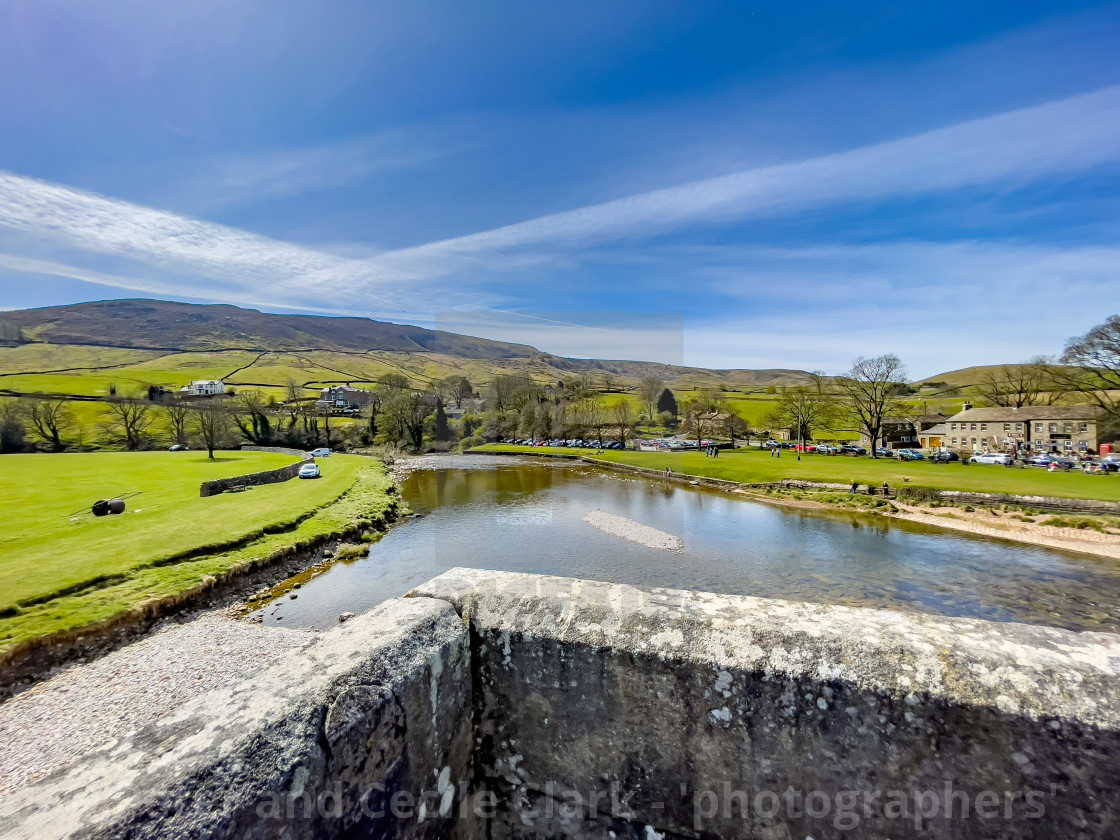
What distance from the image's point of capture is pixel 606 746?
210 cm

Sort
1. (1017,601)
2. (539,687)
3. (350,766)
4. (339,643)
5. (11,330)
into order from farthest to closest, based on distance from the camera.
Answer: (11,330) → (1017,601) → (539,687) → (339,643) → (350,766)

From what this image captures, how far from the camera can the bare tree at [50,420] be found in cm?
3953

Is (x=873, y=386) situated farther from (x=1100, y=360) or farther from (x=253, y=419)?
(x=253, y=419)

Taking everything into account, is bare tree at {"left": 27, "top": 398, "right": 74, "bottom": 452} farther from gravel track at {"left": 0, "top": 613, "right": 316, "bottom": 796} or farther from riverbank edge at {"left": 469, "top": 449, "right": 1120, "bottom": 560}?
riverbank edge at {"left": 469, "top": 449, "right": 1120, "bottom": 560}

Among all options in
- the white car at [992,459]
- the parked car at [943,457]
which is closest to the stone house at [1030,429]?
the parked car at [943,457]

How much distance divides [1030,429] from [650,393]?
45.1m

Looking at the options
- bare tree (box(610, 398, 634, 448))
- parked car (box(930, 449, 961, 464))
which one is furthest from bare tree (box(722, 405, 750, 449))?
parked car (box(930, 449, 961, 464))

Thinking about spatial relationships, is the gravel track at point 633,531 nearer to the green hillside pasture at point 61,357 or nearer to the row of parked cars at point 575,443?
the row of parked cars at point 575,443

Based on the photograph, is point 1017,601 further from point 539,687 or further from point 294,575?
point 294,575

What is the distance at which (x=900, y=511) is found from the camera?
26344mm

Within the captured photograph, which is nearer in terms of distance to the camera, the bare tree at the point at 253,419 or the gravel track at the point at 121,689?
the gravel track at the point at 121,689

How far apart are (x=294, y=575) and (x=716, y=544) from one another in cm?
1822

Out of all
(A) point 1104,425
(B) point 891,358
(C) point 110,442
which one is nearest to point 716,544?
(B) point 891,358

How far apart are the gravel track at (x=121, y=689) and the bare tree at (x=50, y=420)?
4424cm
